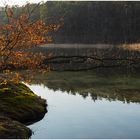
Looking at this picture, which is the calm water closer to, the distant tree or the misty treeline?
the distant tree

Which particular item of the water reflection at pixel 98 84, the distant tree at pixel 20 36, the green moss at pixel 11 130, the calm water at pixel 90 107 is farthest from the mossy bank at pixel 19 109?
the water reflection at pixel 98 84

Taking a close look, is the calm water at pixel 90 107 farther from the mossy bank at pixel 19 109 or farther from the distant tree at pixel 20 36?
the distant tree at pixel 20 36

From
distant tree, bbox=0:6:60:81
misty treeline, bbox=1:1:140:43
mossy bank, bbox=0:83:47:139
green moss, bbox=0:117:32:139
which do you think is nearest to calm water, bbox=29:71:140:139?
mossy bank, bbox=0:83:47:139

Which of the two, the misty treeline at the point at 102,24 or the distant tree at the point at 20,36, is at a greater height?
the distant tree at the point at 20,36

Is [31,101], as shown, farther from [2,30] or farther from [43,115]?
[2,30]

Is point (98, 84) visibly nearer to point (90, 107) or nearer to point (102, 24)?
point (90, 107)

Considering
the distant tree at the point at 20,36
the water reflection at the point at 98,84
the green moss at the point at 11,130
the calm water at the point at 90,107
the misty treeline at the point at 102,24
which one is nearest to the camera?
the green moss at the point at 11,130

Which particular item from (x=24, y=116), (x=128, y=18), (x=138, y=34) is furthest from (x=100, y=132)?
(x=128, y=18)

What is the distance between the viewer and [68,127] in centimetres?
2752

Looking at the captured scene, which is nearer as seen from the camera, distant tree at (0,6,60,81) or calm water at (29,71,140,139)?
distant tree at (0,6,60,81)

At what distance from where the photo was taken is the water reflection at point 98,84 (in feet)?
132

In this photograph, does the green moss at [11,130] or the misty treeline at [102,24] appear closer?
the green moss at [11,130]

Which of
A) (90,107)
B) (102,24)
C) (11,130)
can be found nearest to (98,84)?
(90,107)

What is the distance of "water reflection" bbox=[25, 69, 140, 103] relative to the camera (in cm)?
4028
